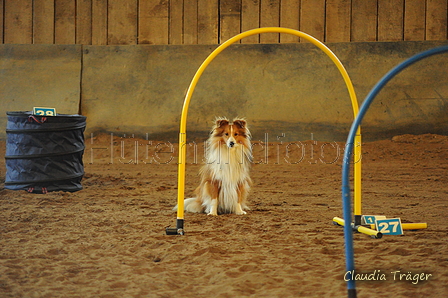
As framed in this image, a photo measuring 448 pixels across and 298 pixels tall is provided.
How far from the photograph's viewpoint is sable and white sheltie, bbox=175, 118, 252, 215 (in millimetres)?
4559

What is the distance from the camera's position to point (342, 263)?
288 cm

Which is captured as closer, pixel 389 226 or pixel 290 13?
pixel 389 226

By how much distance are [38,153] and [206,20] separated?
5.27 m

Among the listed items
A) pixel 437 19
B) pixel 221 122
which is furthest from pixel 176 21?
pixel 221 122

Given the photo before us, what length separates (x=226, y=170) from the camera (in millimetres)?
4551

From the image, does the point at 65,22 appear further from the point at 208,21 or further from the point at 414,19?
the point at 414,19

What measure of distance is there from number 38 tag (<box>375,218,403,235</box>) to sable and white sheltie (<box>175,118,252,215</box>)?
1.48 m

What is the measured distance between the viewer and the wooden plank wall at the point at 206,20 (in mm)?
8938

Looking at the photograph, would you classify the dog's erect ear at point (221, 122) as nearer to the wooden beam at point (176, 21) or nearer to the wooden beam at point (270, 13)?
the wooden beam at point (270, 13)

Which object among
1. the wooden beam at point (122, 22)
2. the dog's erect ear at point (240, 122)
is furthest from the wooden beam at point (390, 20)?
the dog's erect ear at point (240, 122)

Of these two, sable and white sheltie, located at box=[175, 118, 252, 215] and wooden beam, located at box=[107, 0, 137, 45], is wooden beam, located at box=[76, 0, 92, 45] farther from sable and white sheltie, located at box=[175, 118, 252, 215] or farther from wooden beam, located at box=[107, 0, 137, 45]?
sable and white sheltie, located at box=[175, 118, 252, 215]

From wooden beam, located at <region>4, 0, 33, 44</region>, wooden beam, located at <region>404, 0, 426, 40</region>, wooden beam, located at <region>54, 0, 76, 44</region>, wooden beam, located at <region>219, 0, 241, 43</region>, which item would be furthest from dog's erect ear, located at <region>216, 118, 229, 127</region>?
wooden beam, located at <region>4, 0, 33, 44</region>

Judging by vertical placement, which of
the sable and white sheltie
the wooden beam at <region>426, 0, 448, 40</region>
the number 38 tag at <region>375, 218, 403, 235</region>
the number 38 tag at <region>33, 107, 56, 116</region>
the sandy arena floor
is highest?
the wooden beam at <region>426, 0, 448, 40</region>

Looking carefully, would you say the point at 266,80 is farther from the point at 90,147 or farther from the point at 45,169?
the point at 45,169
